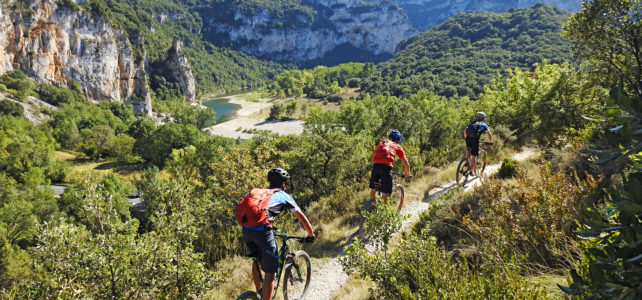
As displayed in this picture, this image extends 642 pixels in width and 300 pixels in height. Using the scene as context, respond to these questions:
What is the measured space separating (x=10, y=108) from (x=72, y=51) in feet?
100

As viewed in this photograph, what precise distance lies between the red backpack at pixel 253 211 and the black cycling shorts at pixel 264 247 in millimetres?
160

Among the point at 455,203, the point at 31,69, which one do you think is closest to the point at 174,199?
the point at 455,203

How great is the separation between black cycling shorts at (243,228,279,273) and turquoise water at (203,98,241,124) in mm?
88592

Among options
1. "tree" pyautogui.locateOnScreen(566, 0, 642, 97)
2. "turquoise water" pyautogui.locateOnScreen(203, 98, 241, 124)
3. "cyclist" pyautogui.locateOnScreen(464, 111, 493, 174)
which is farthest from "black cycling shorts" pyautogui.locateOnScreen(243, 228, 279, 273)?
"turquoise water" pyautogui.locateOnScreen(203, 98, 241, 124)

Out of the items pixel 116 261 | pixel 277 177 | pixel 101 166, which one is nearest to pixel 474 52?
pixel 101 166

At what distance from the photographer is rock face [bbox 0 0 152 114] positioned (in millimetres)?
66062

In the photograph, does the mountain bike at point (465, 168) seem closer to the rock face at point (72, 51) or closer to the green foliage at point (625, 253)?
the green foliage at point (625, 253)

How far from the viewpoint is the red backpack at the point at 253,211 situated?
12.5ft

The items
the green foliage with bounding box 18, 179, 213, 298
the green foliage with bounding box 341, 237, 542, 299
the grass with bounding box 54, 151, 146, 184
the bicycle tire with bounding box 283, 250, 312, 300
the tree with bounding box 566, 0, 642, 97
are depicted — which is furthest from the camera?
the grass with bounding box 54, 151, 146, 184

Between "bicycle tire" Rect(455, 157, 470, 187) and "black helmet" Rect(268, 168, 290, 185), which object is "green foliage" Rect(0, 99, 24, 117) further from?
"bicycle tire" Rect(455, 157, 470, 187)

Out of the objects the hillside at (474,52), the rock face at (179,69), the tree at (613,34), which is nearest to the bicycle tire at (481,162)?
the tree at (613,34)

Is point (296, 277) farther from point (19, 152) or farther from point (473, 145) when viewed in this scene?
point (19, 152)

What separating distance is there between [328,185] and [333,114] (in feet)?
140

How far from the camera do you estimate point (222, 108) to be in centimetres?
11212
